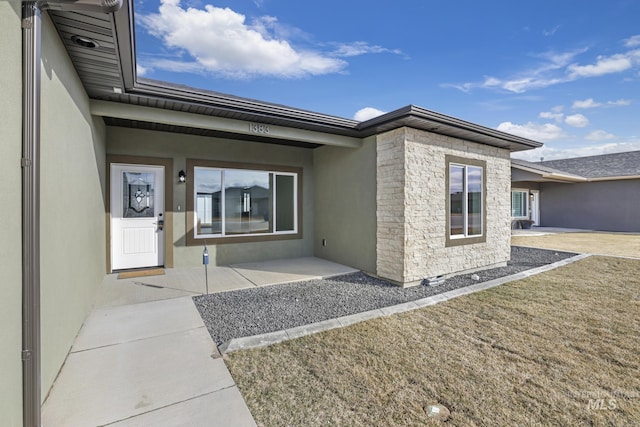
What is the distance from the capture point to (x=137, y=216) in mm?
6316

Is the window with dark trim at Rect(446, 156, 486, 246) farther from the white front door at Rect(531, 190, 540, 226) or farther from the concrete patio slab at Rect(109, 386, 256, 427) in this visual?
the white front door at Rect(531, 190, 540, 226)

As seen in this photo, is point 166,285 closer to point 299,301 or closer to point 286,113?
point 299,301

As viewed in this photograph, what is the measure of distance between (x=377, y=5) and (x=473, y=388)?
28.5 ft

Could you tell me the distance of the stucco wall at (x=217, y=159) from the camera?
244 inches

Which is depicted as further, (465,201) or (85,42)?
(465,201)

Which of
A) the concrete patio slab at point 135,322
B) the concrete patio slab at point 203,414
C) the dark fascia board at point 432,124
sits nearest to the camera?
the concrete patio slab at point 203,414

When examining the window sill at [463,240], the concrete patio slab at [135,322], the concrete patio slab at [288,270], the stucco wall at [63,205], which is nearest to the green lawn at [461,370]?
the concrete patio slab at [135,322]

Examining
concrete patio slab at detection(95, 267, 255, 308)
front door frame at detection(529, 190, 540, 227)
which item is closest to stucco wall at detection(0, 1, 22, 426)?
concrete patio slab at detection(95, 267, 255, 308)

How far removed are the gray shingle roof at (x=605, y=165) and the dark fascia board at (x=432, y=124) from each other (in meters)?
14.3

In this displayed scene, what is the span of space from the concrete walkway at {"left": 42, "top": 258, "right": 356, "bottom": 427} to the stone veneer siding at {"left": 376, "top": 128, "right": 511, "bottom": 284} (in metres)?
3.67

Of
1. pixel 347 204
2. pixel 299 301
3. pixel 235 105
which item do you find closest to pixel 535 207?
pixel 347 204

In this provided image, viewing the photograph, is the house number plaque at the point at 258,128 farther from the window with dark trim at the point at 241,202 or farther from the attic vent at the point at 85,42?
the attic vent at the point at 85,42

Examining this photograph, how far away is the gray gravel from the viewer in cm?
374

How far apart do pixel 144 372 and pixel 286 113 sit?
4200mm
